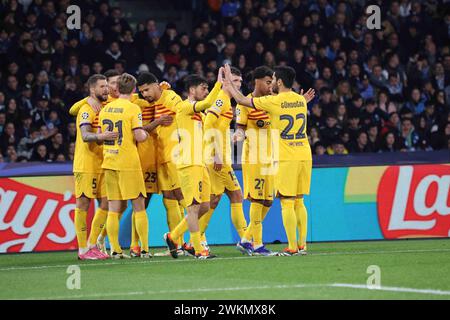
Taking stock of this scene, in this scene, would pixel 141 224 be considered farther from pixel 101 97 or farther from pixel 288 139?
pixel 288 139

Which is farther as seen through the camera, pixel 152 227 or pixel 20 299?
pixel 152 227

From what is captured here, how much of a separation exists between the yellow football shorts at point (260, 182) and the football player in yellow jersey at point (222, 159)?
409 millimetres

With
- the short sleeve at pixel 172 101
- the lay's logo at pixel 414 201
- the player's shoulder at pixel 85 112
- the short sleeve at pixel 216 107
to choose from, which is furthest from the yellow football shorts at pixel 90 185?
the lay's logo at pixel 414 201

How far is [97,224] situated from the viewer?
43.4 feet

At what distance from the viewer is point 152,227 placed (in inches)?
598

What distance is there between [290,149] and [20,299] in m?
4.38

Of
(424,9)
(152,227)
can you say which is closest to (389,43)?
(424,9)

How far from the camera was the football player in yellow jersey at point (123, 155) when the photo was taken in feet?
41.7

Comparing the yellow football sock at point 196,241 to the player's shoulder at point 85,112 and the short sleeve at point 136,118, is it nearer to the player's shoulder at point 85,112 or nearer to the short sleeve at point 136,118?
the short sleeve at point 136,118

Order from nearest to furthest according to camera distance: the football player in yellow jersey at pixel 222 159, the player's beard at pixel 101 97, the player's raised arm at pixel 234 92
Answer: the player's raised arm at pixel 234 92, the football player in yellow jersey at pixel 222 159, the player's beard at pixel 101 97

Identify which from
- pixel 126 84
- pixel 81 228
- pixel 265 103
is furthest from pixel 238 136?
pixel 81 228
